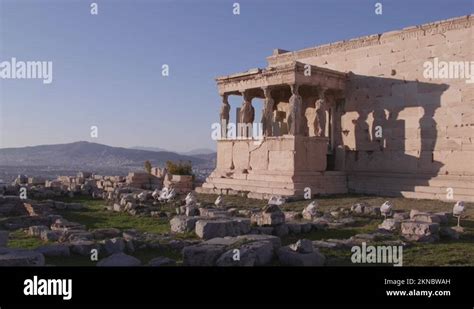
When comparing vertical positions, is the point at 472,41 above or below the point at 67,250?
above

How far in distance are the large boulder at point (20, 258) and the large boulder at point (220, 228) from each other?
10.6 feet

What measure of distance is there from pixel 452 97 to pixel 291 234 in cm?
963

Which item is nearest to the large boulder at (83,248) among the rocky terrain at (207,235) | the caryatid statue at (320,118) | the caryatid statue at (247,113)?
the rocky terrain at (207,235)

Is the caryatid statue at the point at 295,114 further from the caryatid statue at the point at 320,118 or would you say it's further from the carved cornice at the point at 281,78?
the caryatid statue at the point at 320,118

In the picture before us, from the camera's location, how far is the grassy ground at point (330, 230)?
7.65 m

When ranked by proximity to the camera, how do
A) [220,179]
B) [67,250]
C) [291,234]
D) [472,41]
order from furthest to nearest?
[220,179] → [472,41] → [291,234] → [67,250]

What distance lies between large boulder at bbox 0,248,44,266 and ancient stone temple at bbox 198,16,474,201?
1082 cm

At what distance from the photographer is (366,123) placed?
773 inches

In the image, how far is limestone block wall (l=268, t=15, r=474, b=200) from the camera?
16734 mm

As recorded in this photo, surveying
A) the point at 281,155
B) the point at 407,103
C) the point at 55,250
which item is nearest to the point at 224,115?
the point at 281,155

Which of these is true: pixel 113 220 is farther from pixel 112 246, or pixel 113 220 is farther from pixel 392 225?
pixel 392 225

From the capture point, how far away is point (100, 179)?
2564 centimetres
